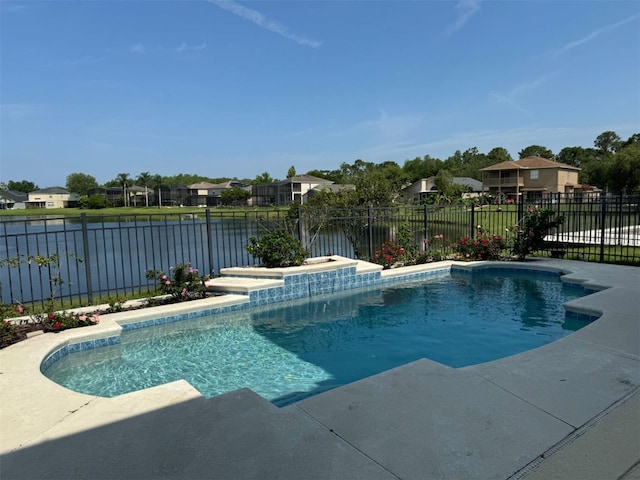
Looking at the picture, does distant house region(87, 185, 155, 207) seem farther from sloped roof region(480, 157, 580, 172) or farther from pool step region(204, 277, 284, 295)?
pool step region(204, 277, 284, 295)

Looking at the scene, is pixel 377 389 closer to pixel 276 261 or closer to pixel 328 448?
pixel 328 448

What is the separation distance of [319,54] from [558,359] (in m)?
15.6

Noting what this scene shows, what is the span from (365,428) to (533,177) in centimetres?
5637

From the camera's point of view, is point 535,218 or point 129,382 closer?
point 129,382

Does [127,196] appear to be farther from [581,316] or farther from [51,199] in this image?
[581,316]

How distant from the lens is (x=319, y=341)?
570cm

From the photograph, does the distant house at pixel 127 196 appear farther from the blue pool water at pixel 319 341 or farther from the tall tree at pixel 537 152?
the blue pool water at pixel 319 341

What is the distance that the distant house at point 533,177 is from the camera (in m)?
49.8

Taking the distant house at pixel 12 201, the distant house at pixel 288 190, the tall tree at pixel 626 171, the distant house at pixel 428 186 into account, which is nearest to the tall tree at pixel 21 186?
the distant house at pixel 12 201

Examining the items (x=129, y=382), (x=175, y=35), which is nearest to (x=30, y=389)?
(x=129, y=382)

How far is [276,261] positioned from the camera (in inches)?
323

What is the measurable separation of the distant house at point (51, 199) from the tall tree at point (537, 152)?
317ft

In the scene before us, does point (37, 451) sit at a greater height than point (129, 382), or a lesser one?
greater

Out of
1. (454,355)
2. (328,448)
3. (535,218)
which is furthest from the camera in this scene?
(535,218)
